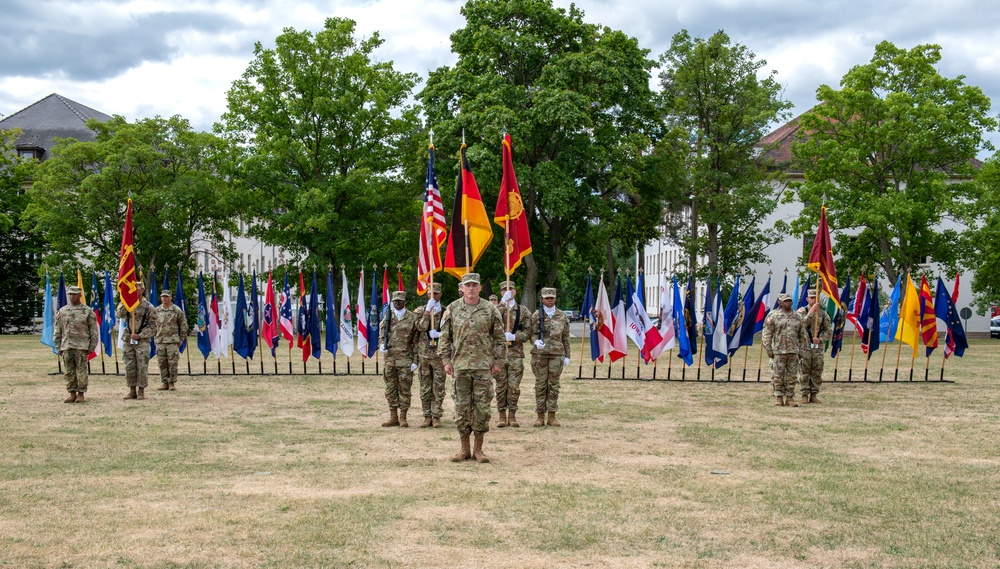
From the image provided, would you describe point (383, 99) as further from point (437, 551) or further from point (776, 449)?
point (437, 551)

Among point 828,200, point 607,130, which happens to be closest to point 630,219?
point 607,130

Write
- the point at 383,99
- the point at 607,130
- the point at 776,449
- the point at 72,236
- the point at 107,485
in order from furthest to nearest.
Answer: the point at 72,236 → the point at 383,99 → the point at 607,130 → the point at 776,449 → the point at 107,485

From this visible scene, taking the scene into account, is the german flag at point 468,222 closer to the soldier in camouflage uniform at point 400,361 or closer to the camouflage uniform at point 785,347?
the soldier in camouflage uniform at point 400,361

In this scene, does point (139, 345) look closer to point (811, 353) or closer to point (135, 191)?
point (811, 353)

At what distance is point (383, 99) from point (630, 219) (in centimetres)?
1277

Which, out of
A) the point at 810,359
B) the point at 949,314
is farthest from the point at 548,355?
the point at 949,314

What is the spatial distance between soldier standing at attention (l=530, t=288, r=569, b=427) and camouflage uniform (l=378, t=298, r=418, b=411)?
1.79m

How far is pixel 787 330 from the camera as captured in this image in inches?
685

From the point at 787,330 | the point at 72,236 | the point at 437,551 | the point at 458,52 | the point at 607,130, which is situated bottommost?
the point at 437,551

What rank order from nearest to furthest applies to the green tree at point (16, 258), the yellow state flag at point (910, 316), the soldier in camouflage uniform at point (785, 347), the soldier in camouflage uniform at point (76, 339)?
the soldier in camouflage uniform at point (76, 339), the soldier in camouflage uniform at point (785, 347), the yellow state flag at point (910, 316), the green tree at point (16, 258)

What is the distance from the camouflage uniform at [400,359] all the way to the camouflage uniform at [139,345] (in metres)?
6.09

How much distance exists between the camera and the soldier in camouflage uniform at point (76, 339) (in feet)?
56.0

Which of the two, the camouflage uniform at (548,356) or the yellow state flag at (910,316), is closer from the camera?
the camouflage uniform at (548,356)

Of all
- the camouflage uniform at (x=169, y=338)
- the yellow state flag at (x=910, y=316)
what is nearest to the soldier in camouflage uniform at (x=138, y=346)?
the camouflage uniform at (x=169, y=338)
